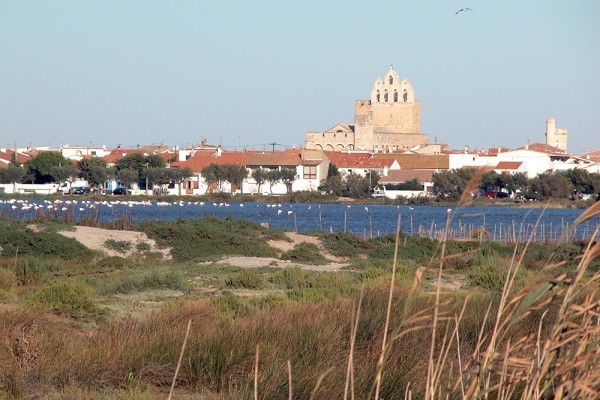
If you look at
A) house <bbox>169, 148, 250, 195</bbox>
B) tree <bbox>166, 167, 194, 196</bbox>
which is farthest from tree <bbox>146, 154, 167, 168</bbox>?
house <bbox>169, 148, 250, 195</bbox>

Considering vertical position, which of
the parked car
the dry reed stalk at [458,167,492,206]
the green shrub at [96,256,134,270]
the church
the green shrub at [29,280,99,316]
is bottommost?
the parked car

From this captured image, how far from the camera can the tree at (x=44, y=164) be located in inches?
3433

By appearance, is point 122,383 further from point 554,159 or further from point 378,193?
point 554,159

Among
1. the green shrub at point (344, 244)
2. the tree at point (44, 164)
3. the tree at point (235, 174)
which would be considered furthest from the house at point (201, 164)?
the green shrub at point (344, 244)

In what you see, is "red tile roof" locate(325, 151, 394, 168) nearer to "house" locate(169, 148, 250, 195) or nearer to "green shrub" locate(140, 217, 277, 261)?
"house" locate(169, 148, 250, 195)

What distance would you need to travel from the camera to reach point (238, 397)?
560 centimetres

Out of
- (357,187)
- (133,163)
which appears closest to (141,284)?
(357,187)

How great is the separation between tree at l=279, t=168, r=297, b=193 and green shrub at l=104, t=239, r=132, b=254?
62.2 m

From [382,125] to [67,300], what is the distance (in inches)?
5053

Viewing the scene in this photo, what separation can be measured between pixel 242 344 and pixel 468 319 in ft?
7.23

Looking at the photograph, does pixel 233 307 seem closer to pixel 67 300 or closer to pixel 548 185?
pixel 67 300

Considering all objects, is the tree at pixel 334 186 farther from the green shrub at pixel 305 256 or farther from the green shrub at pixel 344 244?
the green shrub at pixel 305 256

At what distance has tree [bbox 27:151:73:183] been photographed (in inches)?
3433

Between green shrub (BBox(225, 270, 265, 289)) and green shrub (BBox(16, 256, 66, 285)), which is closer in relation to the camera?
green shrub (BBox(225, 270, 265, 289))
